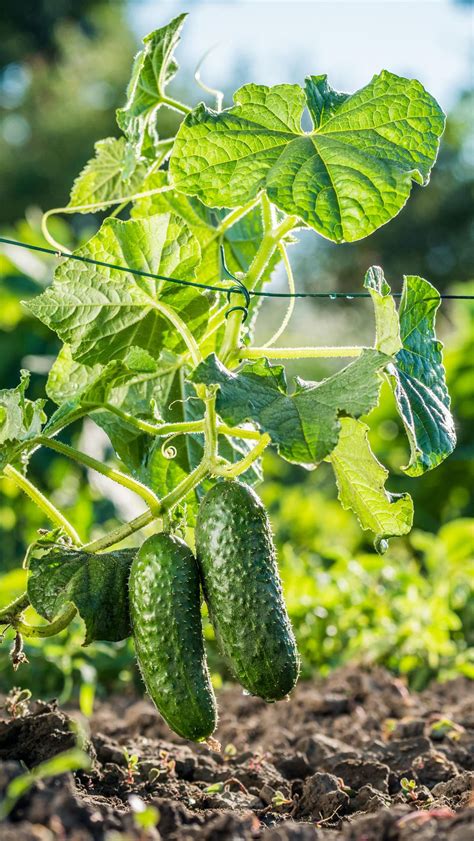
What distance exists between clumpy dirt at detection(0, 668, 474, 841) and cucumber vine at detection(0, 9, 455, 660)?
0.37 m

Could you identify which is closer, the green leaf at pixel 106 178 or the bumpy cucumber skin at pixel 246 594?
the bumpy cucumber skin at pixel 246 594

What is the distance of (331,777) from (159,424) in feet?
2.86

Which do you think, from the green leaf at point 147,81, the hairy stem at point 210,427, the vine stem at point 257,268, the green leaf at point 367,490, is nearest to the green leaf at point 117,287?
the vine stem at point 257,268

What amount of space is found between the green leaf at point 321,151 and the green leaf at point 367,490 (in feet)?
1.44

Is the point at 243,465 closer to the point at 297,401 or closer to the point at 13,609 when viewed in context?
the point at 297,401

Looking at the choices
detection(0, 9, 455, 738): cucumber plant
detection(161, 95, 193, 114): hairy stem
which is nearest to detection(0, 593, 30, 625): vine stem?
detection(0, 9, 455, 738): cucumber plant

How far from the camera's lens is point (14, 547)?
5.78 m

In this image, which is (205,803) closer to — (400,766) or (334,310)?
(400,766)

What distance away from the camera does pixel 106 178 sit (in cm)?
262

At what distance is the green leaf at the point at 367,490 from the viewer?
2.10 m

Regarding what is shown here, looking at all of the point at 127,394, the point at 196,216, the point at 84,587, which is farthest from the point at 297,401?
the point at 196,216

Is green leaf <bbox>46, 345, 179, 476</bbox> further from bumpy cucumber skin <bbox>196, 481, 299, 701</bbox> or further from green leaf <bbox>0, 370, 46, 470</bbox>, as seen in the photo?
bumpy cucumber skin <bbox>196, 481, 299, 701</bbox>

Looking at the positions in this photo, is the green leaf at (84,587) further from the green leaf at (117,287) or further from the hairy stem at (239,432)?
the green leaf at (117,287)

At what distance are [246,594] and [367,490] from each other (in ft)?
1.41
